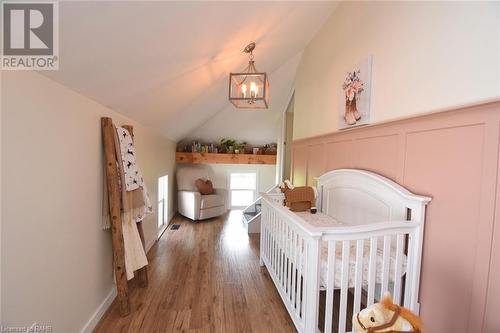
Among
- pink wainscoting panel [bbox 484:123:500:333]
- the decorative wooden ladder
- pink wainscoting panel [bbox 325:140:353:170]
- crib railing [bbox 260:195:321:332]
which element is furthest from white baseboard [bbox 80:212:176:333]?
pink wainscoting panel [bbox 325:140:353:170]

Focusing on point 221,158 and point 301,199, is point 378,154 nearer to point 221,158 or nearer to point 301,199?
point 301,199

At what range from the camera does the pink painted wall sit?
1.07m

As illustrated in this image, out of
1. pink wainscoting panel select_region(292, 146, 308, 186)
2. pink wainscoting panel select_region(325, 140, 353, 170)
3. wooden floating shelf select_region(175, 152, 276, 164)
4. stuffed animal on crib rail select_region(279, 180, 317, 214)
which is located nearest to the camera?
pink wainscoting panel select_region(325, 140, 353, 170)

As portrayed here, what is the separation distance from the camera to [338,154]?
97.0 inches

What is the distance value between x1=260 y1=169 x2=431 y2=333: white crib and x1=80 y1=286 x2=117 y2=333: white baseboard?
1.44 metres

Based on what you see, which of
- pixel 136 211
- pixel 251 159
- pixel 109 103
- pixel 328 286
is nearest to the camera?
pixel 328 286

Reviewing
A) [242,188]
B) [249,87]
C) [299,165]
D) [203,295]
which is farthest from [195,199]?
[249,87]

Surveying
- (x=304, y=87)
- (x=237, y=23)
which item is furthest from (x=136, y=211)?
(x=304, y=87)

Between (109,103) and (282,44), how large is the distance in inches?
82.5

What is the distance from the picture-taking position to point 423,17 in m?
1.40

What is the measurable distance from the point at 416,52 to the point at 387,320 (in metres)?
1.53

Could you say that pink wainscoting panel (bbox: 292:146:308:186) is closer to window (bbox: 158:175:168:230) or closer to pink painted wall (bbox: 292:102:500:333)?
pink painted wall (bbox: 292:102:500:333)

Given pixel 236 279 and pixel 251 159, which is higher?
pixel 251 159

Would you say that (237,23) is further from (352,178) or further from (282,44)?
(352,178)
